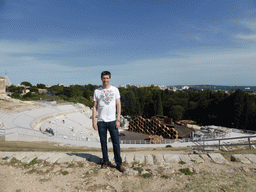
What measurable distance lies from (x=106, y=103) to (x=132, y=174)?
2.11m

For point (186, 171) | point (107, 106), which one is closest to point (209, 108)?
point (186, 171)

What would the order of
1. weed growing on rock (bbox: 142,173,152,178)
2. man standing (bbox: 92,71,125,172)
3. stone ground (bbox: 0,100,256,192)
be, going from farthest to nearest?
man standing (bbox: 92,71,125,172) < weed growing on rock (bbox: 142,173,152,178) < stone ground (bbox: 0,100,256,192)

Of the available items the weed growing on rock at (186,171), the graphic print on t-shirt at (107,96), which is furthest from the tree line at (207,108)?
the graphic print on t-shirt at (107,96)

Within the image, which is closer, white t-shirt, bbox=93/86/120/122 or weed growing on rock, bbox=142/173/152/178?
weed growing on rock, bbox=142/173/152/178

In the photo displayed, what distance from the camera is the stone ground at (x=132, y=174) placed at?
435 cm

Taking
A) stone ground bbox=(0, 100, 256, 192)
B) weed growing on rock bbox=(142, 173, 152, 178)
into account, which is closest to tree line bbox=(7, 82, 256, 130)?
stone ground bbox=(0, 100, 256, 192)

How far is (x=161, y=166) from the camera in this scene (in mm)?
5531

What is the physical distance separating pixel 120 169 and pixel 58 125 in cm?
2662

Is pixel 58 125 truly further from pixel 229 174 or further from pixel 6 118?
pixel 229 174

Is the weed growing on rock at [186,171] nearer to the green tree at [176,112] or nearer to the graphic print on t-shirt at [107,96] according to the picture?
the graphic print on t-shirt at [107,96]

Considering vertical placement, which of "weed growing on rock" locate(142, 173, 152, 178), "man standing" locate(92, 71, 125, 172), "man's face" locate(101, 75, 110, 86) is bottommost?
"weed growing on rock" locate(142, 173, 152, 178)

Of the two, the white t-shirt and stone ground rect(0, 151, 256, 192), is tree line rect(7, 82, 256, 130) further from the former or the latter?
the white t-shirt

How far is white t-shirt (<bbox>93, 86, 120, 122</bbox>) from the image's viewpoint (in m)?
4.98

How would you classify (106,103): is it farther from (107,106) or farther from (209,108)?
(209,108)
